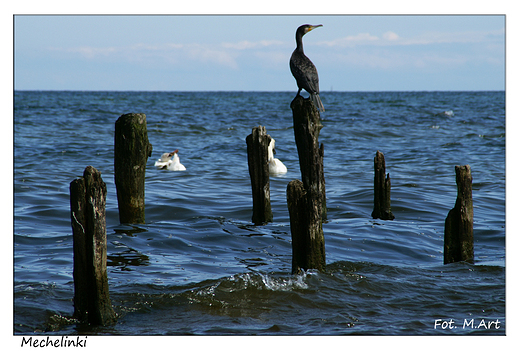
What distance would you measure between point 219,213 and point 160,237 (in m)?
2.16

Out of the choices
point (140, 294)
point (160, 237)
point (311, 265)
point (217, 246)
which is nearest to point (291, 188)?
point (311, 265)

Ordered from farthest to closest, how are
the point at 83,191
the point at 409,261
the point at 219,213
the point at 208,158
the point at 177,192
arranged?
1. the point at 208,158
2. the point at 177,192
3. the point at 219,213
4. the point at 409,261
5. the point at 83,191

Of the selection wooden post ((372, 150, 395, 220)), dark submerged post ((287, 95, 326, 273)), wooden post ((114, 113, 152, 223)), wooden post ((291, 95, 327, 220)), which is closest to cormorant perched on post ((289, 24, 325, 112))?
wooden post ((291, 95, 327, 220))

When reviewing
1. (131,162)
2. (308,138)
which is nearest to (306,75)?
(308,138)

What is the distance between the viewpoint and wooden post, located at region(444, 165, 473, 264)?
6527 millimetres

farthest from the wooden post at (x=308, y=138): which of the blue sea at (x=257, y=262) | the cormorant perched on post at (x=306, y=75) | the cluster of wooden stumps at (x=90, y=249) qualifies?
the cluster of wooden stumps at (x=90, y=249)

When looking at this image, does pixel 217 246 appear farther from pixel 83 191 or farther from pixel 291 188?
pixel 83 191

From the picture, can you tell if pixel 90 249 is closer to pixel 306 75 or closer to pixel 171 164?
pixel 306 75

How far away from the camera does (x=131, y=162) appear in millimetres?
8016

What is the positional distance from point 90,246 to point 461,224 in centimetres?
478

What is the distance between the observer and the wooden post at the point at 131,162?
7945mm

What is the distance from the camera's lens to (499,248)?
308 inches

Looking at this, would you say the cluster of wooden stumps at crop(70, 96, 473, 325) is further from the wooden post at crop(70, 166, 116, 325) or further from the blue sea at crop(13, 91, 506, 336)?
the blue sea at crop(13, 91, 506, 336)

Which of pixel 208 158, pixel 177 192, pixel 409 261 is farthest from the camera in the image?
pixel 208 158
